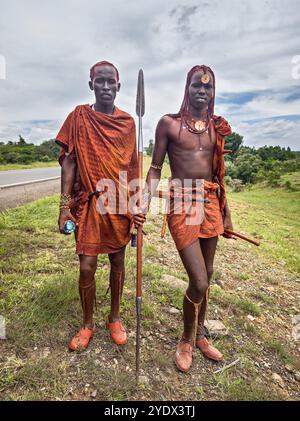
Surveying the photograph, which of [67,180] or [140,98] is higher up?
[140,98]

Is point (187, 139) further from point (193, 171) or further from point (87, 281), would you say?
point (87, 281)

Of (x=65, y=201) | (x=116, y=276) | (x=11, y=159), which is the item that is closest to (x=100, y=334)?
(x=116, y=276)

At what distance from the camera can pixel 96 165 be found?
2.55m

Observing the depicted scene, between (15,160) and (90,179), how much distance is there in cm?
2317

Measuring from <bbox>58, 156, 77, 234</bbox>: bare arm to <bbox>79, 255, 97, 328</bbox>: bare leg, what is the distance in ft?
1.17

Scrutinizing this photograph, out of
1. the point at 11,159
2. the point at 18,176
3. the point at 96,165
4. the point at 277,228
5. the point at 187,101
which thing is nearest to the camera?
the point at 96,165

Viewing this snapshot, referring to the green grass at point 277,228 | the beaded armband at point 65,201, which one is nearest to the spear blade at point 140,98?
the beaded armband at point 65,201

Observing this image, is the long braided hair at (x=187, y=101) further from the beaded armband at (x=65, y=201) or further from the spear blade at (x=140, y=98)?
the beaded armband at (x=65, y=201)

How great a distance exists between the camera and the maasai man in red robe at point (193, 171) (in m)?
2.50

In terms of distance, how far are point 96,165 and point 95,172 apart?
6 centimetres

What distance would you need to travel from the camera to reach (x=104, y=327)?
2988mm

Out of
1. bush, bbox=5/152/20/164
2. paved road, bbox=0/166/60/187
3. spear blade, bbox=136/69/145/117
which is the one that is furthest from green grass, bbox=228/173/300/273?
bush, bbox=5/152/20/164

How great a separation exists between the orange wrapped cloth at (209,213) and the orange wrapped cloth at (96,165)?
19.4 inches
